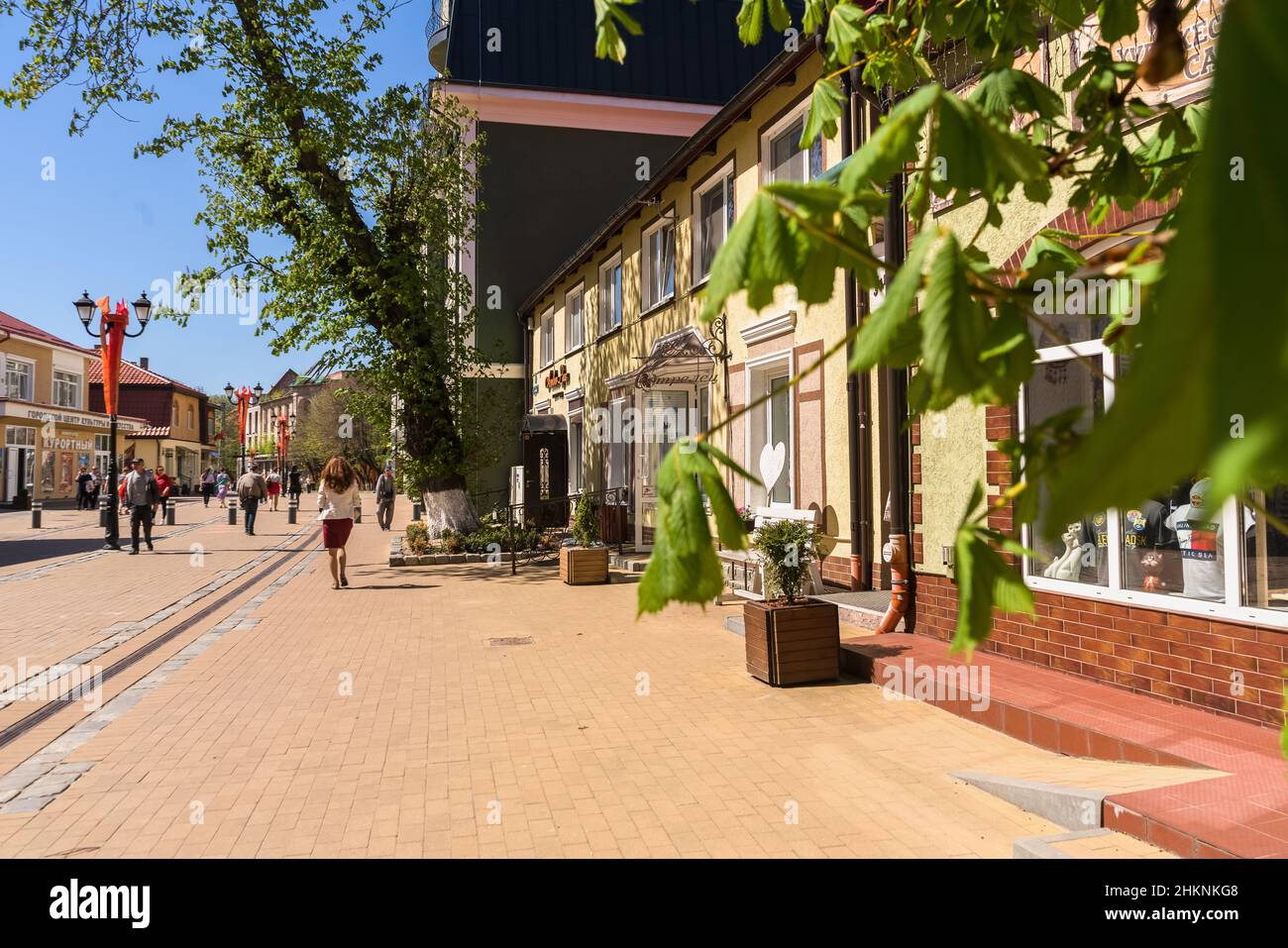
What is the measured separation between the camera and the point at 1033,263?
1.85 m

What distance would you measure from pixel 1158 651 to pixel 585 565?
8.85 meters

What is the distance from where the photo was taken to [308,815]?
4.32 metres

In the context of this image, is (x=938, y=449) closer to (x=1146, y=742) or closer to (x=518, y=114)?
(x=1146, y=742)

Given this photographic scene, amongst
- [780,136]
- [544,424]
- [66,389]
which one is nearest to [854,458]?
[780,136]

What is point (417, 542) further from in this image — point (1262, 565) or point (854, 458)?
point (1262, 565)

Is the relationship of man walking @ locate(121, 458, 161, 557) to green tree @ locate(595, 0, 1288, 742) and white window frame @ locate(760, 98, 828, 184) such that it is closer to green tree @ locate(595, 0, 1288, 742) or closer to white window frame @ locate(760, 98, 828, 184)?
white window frame @ locate(760, 98, 828, 184)

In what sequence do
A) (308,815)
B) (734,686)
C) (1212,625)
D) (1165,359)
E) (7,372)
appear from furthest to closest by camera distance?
(7,372) → (734,686) → (1212,625) → (308,815) → (1165,359)

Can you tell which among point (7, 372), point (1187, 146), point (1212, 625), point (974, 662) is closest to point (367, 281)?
point (974, 662)

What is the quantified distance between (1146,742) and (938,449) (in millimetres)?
3282

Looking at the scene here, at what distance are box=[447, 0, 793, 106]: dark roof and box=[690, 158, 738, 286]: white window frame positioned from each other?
1183 cm

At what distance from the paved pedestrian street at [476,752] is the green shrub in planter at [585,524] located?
4.00 meters

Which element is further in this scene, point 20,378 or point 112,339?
point 20,378

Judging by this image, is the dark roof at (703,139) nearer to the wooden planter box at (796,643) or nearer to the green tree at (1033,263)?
the wooden planter box at (796,643)
